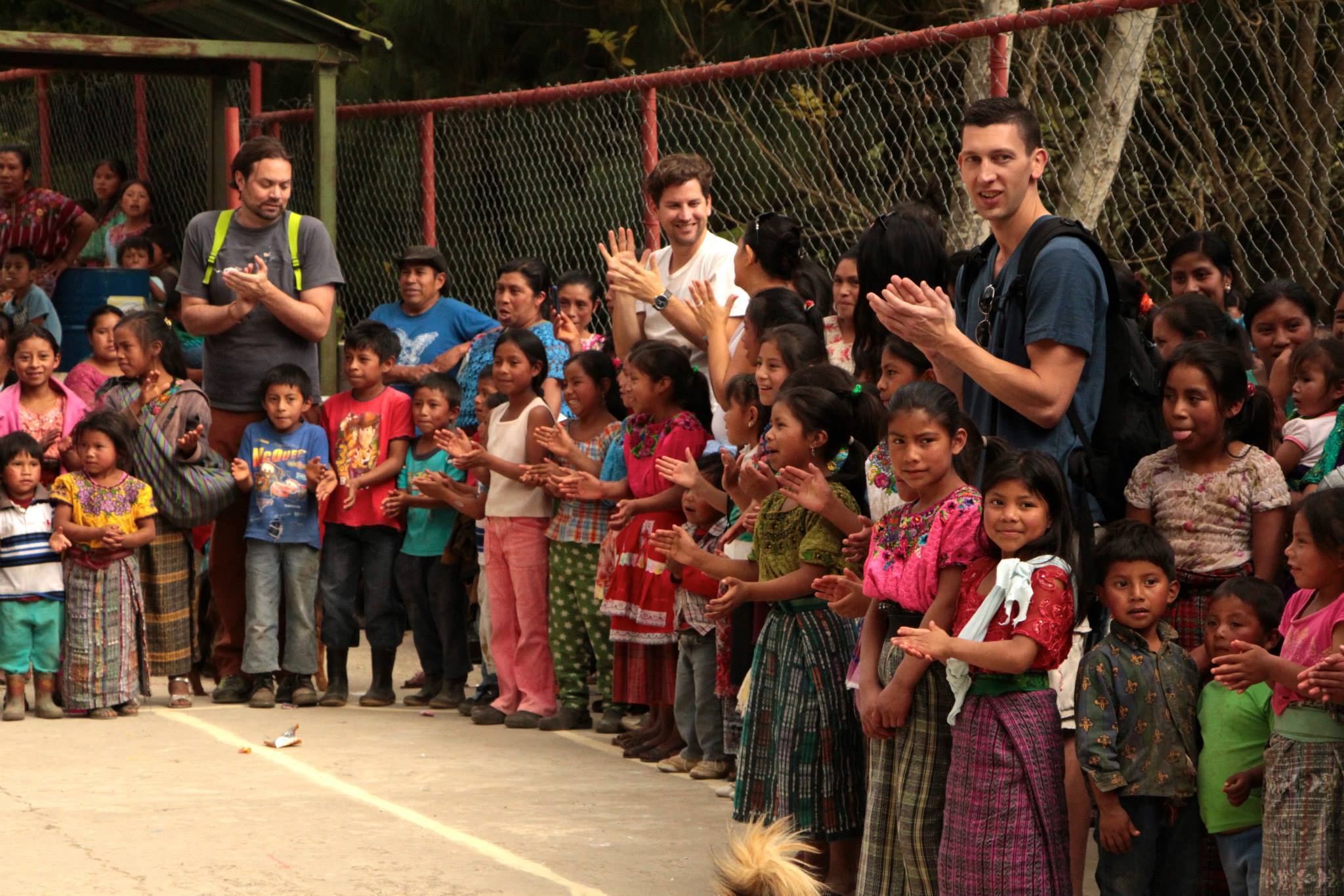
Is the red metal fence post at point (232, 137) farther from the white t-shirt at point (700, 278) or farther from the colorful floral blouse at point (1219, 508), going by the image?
the colorful floral blouse at point (1219, 508)

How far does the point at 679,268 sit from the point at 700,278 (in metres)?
0.12

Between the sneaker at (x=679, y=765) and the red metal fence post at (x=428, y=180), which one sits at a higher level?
the red metal fence post at (x=428, y=180)

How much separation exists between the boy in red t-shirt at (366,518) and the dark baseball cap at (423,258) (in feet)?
2.16

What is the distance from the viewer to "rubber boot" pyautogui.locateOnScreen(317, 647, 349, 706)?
25.9 feet

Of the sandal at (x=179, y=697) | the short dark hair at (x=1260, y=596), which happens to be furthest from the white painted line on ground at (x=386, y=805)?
the short dark hair at (x=1260, y=596)

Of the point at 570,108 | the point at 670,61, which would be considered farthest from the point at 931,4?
the point at 570,108

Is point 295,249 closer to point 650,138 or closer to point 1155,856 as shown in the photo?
point 650,138

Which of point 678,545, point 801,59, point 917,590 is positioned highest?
point 801,59

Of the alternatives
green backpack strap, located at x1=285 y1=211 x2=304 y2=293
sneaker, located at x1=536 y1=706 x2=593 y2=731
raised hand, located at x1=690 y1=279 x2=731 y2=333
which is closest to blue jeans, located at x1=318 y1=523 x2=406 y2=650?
sneaker, located at x1=536 y1=706 x2=593 y2=731

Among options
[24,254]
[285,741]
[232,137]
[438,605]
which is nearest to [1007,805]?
[285,741]

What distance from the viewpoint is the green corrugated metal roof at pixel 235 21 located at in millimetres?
9586

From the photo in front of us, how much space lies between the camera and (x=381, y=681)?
7.92m

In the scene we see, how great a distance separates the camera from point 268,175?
25.4 ft

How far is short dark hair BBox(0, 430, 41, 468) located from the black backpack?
4.65 m
